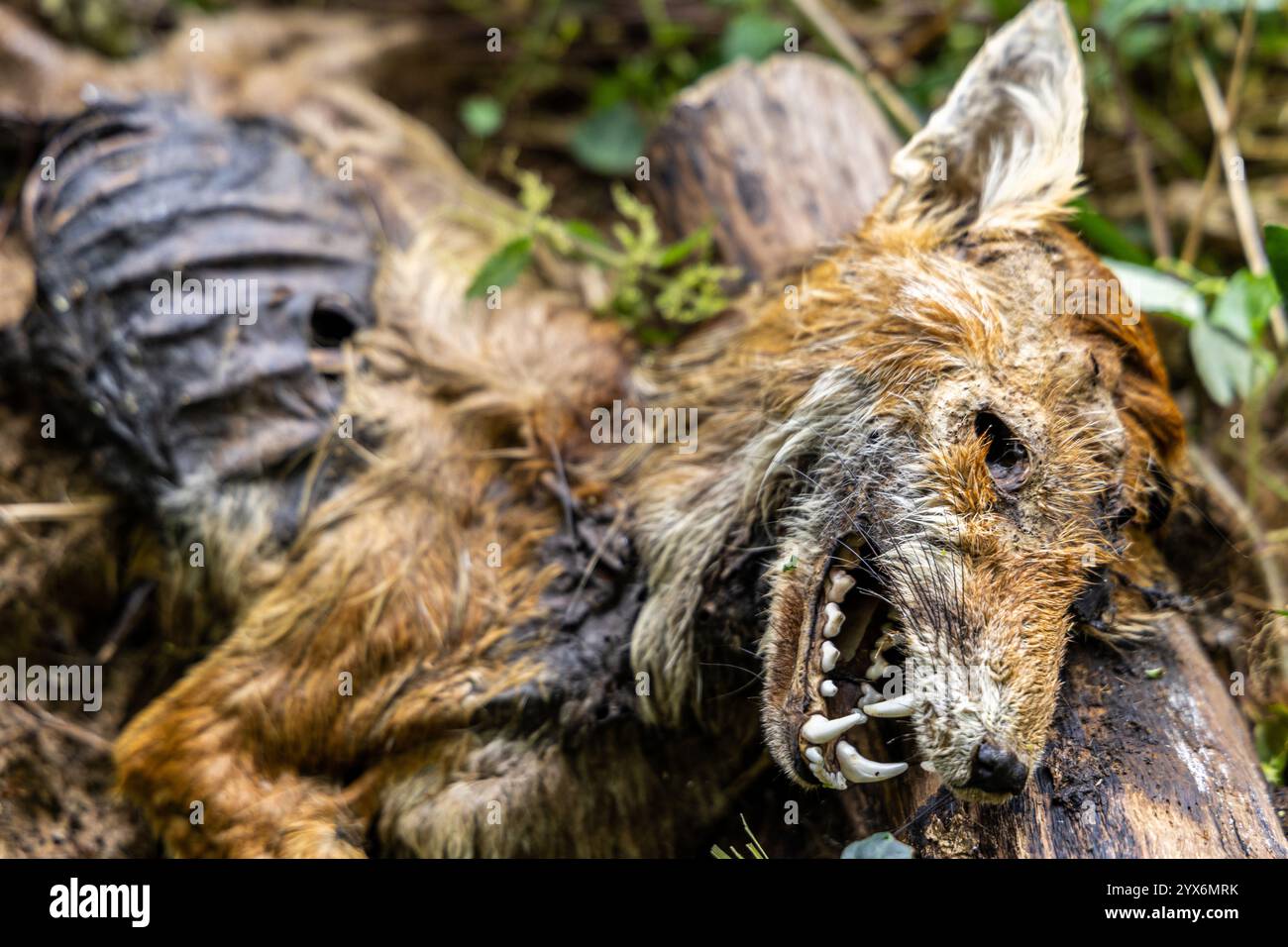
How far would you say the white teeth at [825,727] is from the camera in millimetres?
2426

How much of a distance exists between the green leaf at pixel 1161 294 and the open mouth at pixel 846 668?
144 cm

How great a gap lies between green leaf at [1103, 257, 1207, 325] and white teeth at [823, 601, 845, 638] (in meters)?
1.55

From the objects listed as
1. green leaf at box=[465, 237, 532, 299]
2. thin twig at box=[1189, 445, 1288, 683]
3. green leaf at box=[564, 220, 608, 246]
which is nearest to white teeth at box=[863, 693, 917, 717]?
thin twig at box=[1189, 445, 1288, 683]

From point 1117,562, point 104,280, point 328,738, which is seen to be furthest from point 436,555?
point 1117,562

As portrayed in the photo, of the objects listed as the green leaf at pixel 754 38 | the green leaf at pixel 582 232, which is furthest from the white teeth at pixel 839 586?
the green leaf at pixel 754 38

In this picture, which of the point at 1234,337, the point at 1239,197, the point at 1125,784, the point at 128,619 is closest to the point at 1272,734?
the point at 1125,784

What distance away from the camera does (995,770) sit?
229cm

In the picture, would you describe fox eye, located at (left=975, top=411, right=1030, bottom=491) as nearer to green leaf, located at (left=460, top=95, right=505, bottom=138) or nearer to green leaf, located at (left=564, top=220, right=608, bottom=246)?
green leaf, located at (left=564, top=220, right=608, bottom=246)

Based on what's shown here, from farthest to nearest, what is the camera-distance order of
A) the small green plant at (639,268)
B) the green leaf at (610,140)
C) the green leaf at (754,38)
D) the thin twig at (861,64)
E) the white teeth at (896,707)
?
the green leaf at (610,140)
the green leaf at (754,38)
the thin twig at (861,64)
the small green plant at (639,268)
the white teeth at (896,707)

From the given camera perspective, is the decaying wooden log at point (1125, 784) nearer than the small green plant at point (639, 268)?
Yes

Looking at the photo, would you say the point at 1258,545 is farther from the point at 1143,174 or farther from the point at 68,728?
the point at 68,728

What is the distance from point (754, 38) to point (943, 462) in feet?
9.70

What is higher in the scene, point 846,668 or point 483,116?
point 483,116

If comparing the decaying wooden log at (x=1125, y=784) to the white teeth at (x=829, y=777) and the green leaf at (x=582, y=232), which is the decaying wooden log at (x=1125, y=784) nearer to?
the white teeth at (x=829, y=777)
